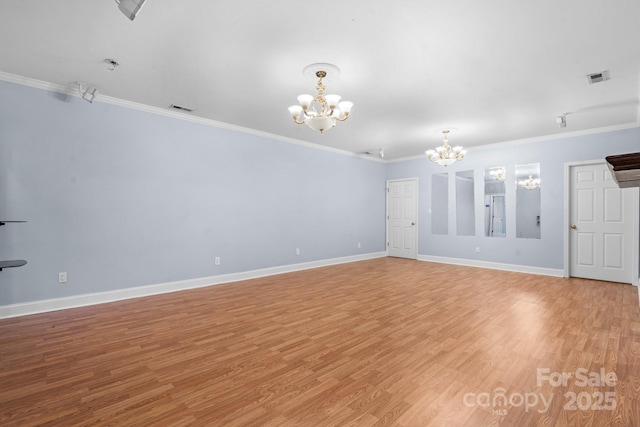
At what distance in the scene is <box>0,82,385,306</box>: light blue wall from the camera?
3551mm

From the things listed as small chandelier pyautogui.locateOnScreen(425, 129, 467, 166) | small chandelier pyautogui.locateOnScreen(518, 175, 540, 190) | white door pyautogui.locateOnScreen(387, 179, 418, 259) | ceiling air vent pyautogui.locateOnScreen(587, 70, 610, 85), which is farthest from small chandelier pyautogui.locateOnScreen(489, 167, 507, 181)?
ceiling air vent pyautogui.locateOnScreen(587, 70, 610, 85)

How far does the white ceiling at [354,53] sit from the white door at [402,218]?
3577 mm

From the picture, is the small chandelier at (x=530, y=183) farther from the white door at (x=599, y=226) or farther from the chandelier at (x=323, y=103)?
the chandelier at (x=323, y=103)

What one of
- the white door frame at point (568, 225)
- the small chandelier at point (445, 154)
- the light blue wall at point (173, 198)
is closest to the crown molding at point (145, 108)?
the light blue wall at point (173, 198)

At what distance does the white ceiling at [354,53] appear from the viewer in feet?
7.63


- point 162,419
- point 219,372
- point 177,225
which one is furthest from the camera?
point 177,225

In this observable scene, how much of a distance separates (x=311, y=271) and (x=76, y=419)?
4724 millimetres

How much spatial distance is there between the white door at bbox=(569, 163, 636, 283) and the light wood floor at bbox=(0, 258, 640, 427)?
4.19 feet

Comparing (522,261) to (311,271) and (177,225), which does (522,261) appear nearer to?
(311,271)

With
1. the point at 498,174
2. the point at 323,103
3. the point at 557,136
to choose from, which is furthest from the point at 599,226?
the point at 323,103

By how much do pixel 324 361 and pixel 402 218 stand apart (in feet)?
21.1

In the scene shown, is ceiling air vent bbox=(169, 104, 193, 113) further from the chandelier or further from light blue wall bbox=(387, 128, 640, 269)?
light blue wall bbox=(387, 128, 640, 269)

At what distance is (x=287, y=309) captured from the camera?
147 inches

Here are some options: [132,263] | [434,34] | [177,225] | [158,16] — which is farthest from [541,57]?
[132,263]
